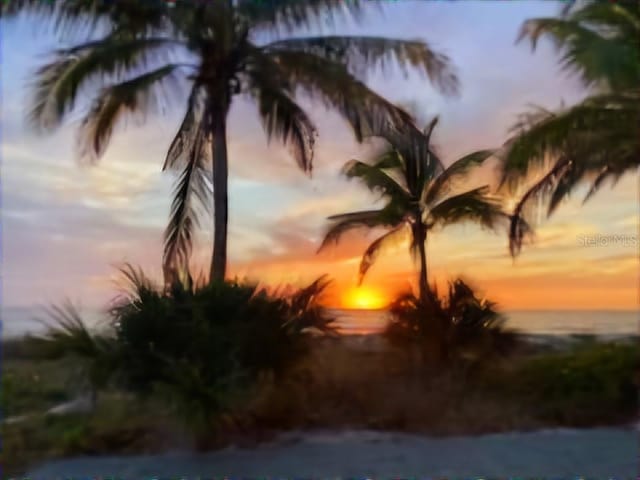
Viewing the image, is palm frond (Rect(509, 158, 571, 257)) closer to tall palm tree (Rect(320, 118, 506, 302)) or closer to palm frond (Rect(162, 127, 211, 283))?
tall palm tree (Rect(320, 118, 506, 302))

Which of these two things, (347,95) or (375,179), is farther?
(375,179)

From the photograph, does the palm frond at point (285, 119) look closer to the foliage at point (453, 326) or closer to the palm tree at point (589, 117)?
the foliage at point (453, 326)

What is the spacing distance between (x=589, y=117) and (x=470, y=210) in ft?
8.45

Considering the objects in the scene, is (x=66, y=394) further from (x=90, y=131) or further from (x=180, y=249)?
(x=90, y=131)

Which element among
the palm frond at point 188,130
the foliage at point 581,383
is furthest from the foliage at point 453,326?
the palm frond at point 188,130

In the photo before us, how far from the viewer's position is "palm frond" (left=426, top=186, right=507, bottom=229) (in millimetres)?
10656

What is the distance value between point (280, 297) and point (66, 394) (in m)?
2.62

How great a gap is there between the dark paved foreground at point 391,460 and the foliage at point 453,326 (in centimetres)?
179

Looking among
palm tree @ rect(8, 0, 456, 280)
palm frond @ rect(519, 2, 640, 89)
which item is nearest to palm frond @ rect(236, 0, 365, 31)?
palm tree @ rect(8, 0, 456, 280)

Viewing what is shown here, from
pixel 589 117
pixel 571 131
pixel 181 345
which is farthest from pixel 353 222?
pixel 181 345

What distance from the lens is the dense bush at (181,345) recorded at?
7.59m

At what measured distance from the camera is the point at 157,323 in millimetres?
7785

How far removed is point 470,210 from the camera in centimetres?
1124

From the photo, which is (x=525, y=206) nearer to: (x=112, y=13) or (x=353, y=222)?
(x=353, y=222)
